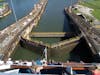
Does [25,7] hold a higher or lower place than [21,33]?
higher

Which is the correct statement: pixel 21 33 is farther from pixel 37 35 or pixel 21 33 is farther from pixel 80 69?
pixel 80 69

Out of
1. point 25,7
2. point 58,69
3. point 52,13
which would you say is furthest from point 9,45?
point 25,7

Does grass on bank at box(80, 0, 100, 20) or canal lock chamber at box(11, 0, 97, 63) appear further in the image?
grass on bank at box(80, 0, 100, 20)

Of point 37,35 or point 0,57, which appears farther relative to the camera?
point 37,35

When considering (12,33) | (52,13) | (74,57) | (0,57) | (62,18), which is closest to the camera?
(0,57)

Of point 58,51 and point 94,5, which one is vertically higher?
point 94,5

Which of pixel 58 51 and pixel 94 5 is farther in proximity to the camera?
pixel 94 5

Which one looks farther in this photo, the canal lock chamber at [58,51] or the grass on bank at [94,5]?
the grass on bank at [94,5]

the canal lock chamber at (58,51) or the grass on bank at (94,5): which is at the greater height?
the grass on bank at (94,5)

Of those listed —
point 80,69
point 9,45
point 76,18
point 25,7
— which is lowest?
point 80,69

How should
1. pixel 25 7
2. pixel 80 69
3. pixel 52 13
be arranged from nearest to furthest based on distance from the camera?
1. pixel 80 69
2. pixel 52 13
3. pixel 25 7

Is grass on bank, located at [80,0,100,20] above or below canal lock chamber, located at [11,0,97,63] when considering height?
above
